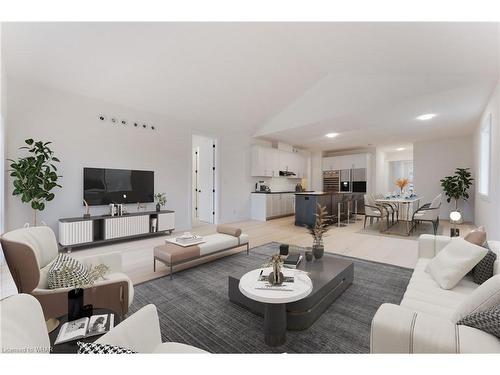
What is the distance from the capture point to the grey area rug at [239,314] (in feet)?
5.59

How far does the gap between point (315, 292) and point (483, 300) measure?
106 cm

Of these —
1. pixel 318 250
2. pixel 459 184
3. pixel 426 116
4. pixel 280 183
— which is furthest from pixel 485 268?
pixel 280 183

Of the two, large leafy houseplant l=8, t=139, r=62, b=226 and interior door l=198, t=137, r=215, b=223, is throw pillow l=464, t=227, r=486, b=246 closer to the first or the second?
large leafy houseplant l=8, t=139, r=62, b=226

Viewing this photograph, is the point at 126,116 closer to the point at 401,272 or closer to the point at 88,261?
the point at 88,261

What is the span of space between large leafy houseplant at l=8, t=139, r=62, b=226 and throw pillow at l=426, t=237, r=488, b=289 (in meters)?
5.04

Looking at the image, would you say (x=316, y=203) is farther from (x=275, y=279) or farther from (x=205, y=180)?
(x=275, y=279)

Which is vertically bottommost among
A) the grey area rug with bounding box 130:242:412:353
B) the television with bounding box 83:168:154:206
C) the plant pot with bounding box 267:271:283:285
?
the grey area rug with bounding box 130:242:412:353

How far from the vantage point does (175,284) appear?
273 centimetres

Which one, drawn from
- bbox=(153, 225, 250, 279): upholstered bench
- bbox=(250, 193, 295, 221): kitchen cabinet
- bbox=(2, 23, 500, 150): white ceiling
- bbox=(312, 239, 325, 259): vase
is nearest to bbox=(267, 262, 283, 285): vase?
bbox=(312, 239, 325, 259): vase

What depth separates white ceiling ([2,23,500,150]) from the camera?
→ 299cm

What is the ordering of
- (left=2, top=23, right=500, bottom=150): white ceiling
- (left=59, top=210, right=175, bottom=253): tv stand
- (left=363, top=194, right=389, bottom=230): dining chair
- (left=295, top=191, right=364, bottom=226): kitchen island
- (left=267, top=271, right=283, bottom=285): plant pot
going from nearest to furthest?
(left=267, top=271, right=283, bottom=285): plant pot → (left=2, top=23, right=500, bottom=150): white ceiling → (left=59, top=210, right=175, bottom=253): tv stand → (left=363, top=194, right=389, bottom=230): dining chair → (left=295, top=191, right=364, bottom=226): kitchen island

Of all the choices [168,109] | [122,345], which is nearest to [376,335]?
[122,345]

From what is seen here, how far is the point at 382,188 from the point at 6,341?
37.5 feet

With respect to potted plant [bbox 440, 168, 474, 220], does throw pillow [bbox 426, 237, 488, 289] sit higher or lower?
lower
